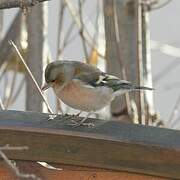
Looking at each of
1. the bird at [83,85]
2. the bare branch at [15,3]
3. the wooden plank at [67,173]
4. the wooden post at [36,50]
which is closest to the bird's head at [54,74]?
the bird at [83,85]

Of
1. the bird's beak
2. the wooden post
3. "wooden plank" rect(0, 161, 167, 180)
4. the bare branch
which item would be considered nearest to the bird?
the bird's beak

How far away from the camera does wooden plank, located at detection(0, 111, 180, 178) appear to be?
87.0 inches

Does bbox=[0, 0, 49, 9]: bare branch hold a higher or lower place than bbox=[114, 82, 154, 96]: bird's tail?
higher

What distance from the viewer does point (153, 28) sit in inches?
263

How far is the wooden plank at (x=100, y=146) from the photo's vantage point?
2209mm

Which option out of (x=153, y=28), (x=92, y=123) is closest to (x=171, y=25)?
(x=153, y=28)

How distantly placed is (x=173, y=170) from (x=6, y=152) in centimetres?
52

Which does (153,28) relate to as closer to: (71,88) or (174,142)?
(71,88)

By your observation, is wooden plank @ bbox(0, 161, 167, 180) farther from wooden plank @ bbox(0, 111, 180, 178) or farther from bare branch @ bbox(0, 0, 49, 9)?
bare branch @ bbox(0, 0, 49, 9)

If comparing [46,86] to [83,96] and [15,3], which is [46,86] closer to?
[83,96]

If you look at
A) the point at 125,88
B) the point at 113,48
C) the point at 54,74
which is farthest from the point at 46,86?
the point at 113,48

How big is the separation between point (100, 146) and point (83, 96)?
42.7 inches

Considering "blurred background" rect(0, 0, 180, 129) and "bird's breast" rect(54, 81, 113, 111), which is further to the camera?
"blurred background" rect(0, 0, 180, 129)

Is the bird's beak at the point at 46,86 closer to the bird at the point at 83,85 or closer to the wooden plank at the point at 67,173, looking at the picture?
the bird at the point at 83,85
